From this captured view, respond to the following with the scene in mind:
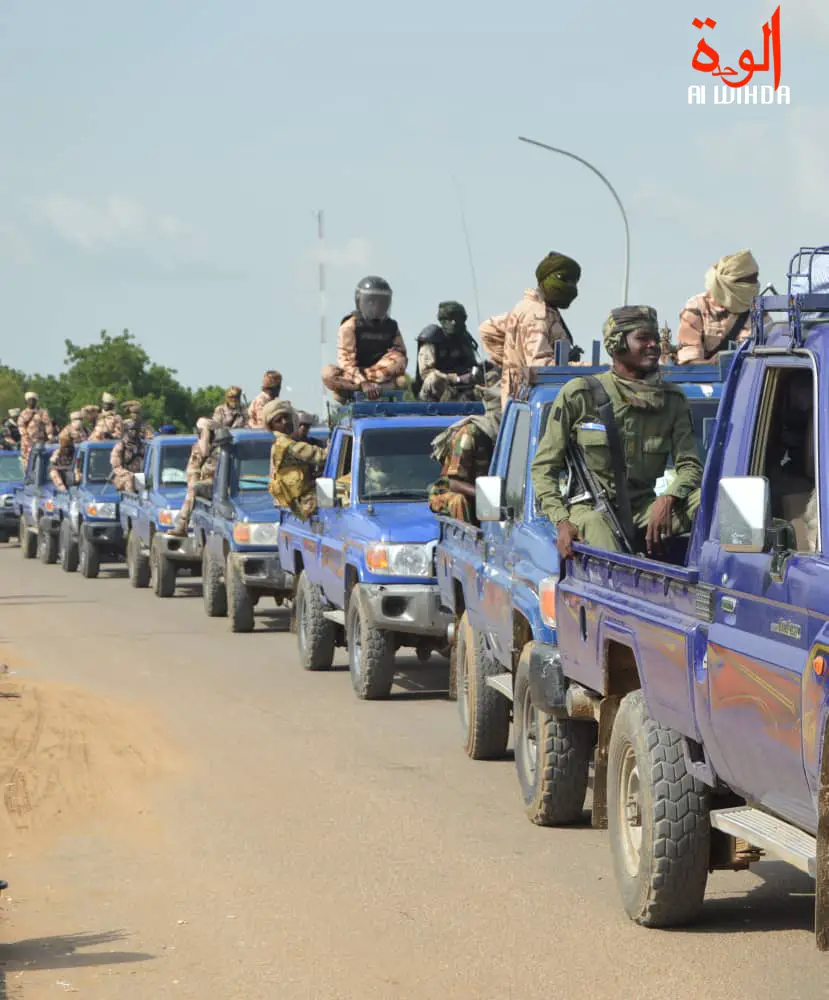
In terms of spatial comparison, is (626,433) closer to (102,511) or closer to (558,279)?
(558,279)

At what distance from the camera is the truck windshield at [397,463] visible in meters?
15.1

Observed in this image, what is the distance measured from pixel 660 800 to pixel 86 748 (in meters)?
5.65

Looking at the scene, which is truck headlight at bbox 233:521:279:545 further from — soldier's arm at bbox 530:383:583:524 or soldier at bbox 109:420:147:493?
soldier's arm at bbox 530:383:583:524

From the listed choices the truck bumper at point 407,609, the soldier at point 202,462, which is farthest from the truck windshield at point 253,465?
the truck bumper at point 407,609

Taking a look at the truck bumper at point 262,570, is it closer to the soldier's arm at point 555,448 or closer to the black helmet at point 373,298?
the black helmet at point 373,298

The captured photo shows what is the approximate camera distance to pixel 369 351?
17.7 m

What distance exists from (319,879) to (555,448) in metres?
2.21

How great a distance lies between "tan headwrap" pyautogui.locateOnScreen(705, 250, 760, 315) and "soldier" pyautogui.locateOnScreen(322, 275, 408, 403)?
4.99 m

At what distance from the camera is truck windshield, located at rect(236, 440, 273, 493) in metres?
20.9

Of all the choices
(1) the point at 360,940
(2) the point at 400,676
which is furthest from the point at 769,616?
(2) the point at 400,676

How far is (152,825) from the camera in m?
9.66

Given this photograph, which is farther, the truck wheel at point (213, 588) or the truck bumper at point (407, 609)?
the truck wheel at point (213, 588)

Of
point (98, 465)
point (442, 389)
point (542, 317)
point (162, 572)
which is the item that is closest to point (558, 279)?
point (542, 317)

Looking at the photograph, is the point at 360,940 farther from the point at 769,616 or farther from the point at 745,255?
the point at 745,255
